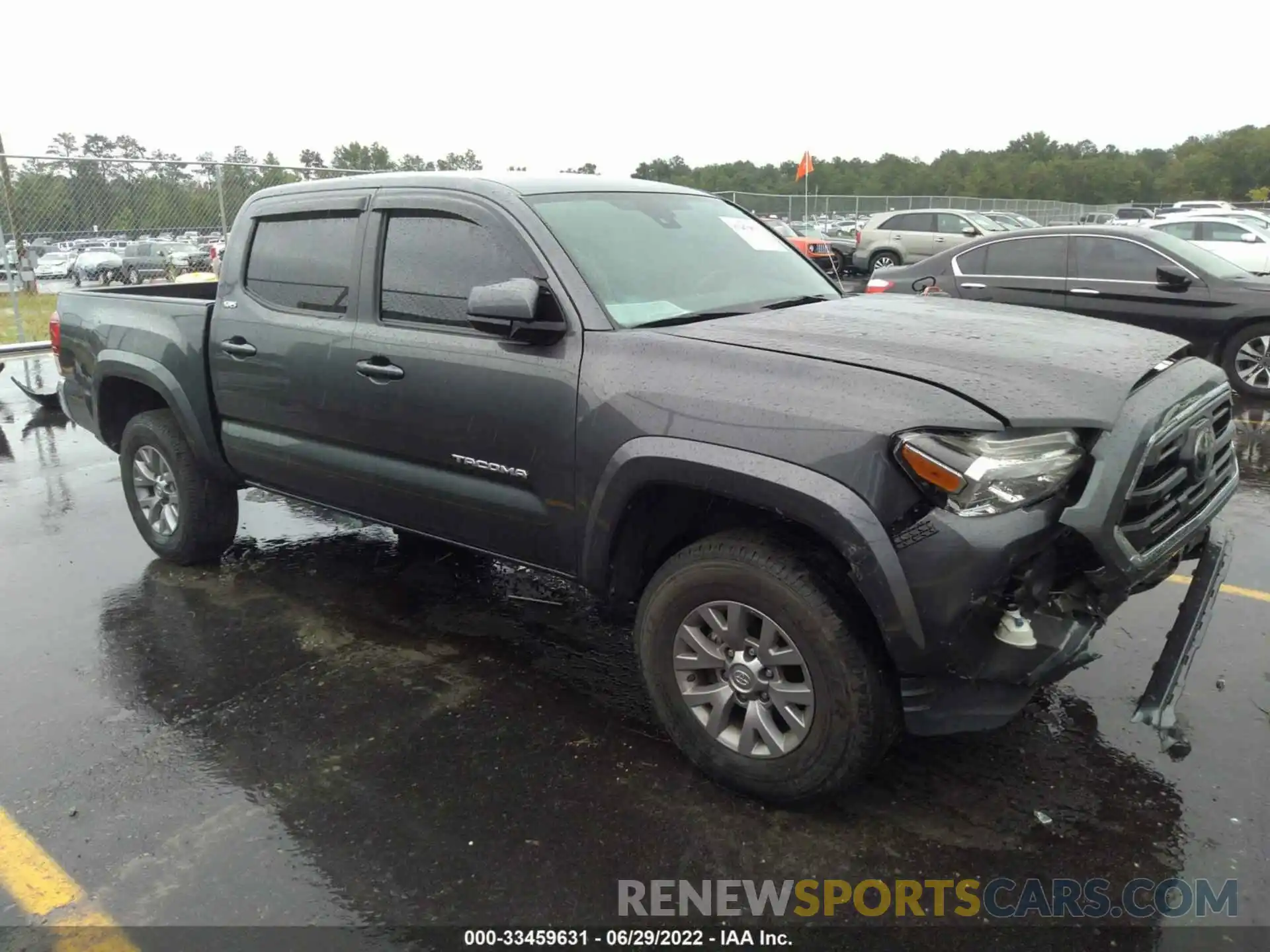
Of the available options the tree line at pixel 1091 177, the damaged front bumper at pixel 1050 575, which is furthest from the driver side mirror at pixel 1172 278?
the tree line at pixel 1091 177

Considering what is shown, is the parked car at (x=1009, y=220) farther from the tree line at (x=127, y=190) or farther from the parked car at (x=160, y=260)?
the parked car at (x=160, y=260)

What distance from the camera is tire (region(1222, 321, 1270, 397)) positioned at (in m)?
8.29

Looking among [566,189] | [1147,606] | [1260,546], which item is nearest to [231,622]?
[566,189]

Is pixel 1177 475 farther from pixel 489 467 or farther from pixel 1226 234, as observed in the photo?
pixel 1226 234

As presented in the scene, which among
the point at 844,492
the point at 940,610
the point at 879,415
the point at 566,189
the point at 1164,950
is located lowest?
the point at 1164,950

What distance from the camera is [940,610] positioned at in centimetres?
238

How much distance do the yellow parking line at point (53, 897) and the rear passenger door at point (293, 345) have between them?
1.72 m

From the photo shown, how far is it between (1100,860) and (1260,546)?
3172 millimetres

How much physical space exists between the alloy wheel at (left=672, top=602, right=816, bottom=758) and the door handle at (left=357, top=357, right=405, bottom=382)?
1562mm

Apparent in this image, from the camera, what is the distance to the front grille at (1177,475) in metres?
2.54

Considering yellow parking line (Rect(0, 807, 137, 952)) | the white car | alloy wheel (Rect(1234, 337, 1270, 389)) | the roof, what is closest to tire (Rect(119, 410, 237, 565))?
the roof

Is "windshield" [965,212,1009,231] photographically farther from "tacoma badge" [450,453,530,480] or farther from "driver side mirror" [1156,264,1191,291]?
"tacoma badge" [450,453,530,480]

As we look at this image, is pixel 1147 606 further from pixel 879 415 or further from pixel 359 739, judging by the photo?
pixel 359 739

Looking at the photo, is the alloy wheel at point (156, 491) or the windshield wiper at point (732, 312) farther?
the alloy wheel at point (156, 491)
